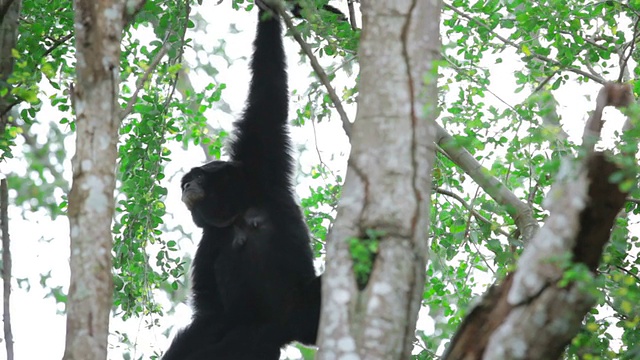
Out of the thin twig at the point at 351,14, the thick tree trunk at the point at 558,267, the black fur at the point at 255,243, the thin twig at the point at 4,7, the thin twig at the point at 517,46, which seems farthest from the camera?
the black fur at the point at 255,243

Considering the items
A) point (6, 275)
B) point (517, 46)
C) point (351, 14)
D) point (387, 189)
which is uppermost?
point (517, 46)

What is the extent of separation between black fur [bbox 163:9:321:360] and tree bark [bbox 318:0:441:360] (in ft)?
6.75

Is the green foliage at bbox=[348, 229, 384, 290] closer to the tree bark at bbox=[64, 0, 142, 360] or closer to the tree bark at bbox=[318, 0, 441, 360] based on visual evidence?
the tree bark at bbox=[318, 0, 441, 360]

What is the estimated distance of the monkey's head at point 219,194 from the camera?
6.13m

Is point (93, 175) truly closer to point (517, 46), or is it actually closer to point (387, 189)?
point (387, 189)

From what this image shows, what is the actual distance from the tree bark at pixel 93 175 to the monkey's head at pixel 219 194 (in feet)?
8.09

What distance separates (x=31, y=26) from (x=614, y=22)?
3534 millimetres

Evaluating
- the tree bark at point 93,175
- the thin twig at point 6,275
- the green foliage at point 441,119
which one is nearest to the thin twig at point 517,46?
the green foliage at point 441,119

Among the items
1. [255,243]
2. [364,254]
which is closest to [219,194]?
[255,243]

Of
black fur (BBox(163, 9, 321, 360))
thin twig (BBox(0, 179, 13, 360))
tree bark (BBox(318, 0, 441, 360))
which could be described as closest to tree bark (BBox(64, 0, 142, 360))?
thin twig (BBox(0, 179, 13, 360))

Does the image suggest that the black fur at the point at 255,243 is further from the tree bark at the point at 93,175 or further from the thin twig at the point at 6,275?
the thin twig at the point at 6,275

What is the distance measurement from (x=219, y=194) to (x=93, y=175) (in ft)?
8.63

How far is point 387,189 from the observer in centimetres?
336

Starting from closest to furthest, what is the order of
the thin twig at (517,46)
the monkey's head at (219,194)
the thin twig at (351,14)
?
the thin twig at (351,14)
the thin twig at (517,46)
the monkey's head at (219,194)
